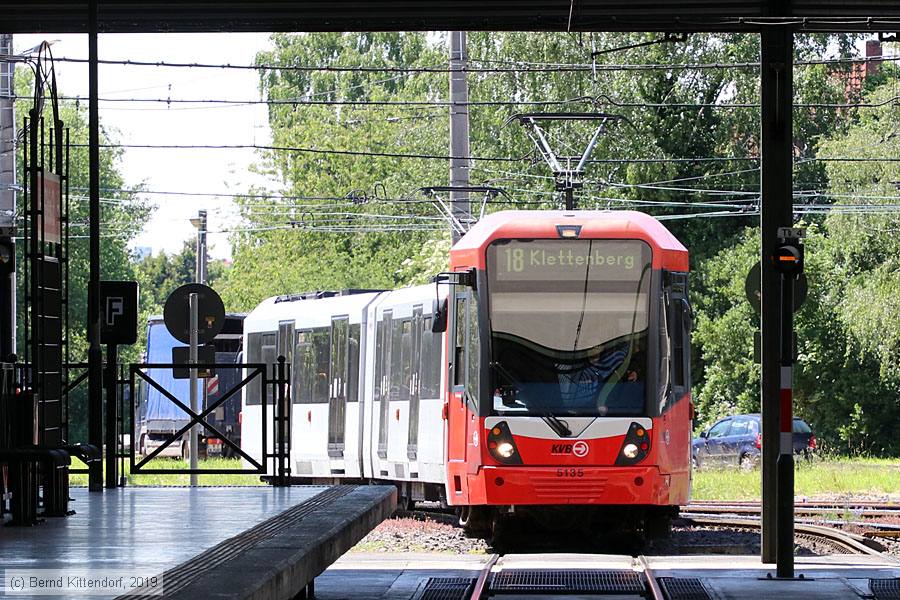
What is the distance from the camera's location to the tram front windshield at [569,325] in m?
17.4

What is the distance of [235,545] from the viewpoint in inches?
380

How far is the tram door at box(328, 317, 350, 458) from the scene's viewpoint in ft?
88.4

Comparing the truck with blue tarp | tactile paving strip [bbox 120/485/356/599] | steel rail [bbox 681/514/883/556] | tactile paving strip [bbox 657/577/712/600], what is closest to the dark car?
the truck with blue tarp

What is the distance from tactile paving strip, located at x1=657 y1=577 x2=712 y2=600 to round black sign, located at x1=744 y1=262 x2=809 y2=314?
8.13ft

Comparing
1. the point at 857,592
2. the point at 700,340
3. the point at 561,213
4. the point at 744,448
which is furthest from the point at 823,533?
the point at 700,340

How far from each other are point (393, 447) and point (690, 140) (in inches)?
1085

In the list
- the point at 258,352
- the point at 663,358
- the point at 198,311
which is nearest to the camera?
the point at 663,358

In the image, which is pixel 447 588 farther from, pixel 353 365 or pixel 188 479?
pixel 188 479

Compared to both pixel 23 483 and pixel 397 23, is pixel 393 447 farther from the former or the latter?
pixel 23 483

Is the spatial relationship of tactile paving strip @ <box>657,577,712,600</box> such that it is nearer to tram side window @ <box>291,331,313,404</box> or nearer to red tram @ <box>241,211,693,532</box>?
red tram @ <box>241,211,693,532</box>

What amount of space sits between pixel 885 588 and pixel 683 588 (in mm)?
1588

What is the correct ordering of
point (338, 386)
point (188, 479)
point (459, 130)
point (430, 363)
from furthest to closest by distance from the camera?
point (188, 479) < point (459, 130) < point (338, 386) < point (430, 363)

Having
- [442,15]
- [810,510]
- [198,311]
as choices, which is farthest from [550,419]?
[810,510]

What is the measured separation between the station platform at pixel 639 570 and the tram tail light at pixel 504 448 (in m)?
1.01
